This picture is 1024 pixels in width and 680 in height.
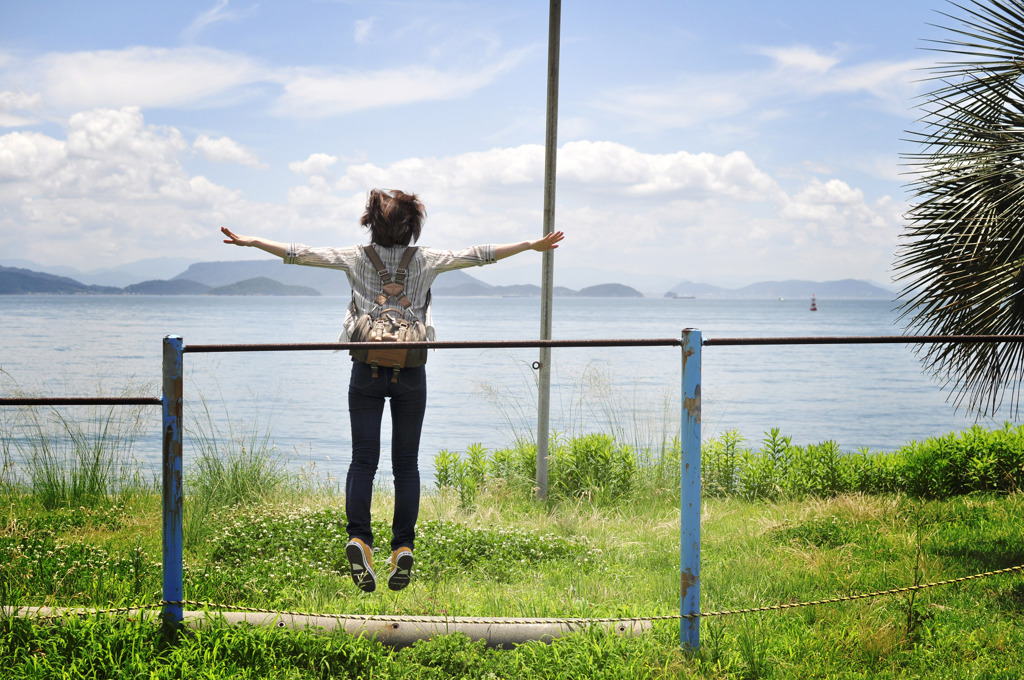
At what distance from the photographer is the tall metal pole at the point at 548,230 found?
21.1 feet

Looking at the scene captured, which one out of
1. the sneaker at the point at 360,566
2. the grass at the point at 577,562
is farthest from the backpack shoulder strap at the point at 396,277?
the grass at the point at 577,562

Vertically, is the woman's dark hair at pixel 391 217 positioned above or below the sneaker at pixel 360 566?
above

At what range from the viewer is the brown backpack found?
3613 mm

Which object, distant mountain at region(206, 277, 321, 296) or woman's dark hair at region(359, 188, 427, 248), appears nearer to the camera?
woman's dark hair at region(359, 188, 427, 248)

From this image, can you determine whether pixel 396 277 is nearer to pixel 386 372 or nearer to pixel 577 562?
pixel 386 372

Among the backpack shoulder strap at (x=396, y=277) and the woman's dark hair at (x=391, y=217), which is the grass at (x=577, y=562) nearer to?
the backpack shoulder strap at (x=396, y=277)

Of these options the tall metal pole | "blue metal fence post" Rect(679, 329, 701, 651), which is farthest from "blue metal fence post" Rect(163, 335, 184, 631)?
the tall metal pole

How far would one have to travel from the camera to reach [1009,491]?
21.0ft

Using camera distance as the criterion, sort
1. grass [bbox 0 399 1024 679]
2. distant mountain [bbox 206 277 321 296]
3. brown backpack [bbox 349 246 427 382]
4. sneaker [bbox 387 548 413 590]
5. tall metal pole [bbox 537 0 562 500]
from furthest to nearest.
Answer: distant mountain [bbox 206 277 321 296]
tall metal pole [bbox 537 0 562 500]
sneaker [bbox 387 548 413 590]
brown backpack [bbox 349 246 427 382]
grass [bbox 0 399 1024 679]

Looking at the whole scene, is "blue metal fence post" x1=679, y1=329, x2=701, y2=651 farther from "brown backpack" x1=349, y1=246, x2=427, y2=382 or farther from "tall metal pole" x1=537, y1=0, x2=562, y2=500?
"tall metal pole" x1=537, y1=0, x2=562, y2=500

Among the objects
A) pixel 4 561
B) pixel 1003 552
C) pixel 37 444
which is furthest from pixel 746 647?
pixel 37 444

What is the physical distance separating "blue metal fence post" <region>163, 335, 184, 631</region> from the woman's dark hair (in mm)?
1085

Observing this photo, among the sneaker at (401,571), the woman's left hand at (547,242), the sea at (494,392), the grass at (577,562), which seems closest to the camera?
the grass at (577,562)

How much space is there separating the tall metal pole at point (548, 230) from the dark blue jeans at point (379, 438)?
2.72 m
